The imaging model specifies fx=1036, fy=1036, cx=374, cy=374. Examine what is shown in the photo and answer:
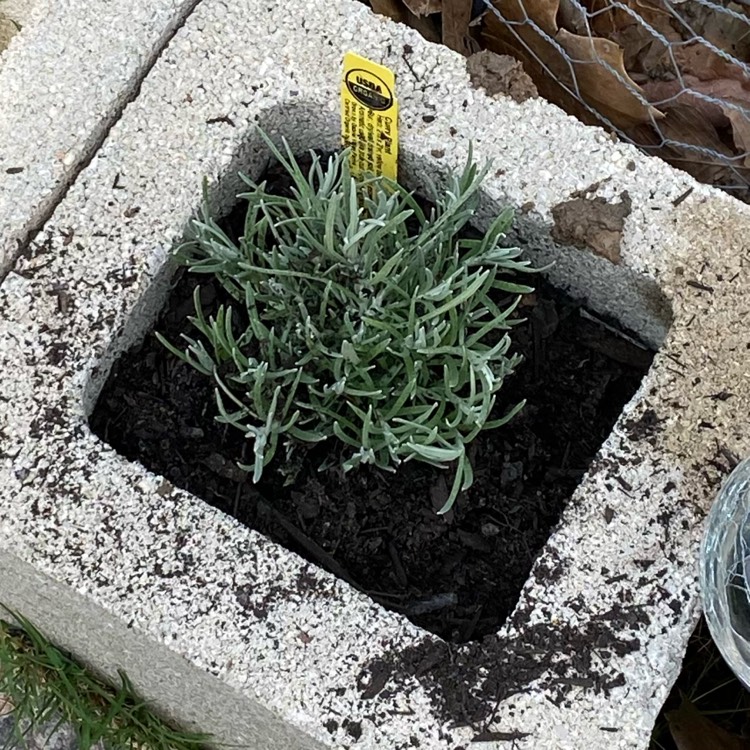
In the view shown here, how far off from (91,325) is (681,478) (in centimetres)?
69

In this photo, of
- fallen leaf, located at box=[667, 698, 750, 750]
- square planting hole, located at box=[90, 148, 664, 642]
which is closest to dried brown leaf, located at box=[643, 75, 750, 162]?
square planting hole, located at box=[90, 148, 664, 642]

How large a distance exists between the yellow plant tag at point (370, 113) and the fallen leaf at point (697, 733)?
0.86 m

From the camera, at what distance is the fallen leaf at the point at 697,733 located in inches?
56.7

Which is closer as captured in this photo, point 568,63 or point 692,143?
point 568,63

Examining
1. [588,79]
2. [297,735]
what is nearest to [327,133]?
[588,79]

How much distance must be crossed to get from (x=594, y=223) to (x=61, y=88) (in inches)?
26.8

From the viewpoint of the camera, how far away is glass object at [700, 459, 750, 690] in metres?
1.07

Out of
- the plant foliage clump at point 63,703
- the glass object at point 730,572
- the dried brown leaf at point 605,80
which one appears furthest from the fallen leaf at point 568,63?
the plant foliage clump at point 63,703

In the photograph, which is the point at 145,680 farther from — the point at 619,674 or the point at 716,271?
the point at 716,271

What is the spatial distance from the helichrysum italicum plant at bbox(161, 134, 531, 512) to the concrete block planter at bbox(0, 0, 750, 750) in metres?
0.09

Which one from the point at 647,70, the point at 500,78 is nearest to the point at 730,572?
the point at 500,78

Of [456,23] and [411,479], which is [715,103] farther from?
[411,479]

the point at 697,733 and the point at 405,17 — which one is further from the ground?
the point at 405,17

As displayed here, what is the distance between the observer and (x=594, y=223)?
1230 millimetres
